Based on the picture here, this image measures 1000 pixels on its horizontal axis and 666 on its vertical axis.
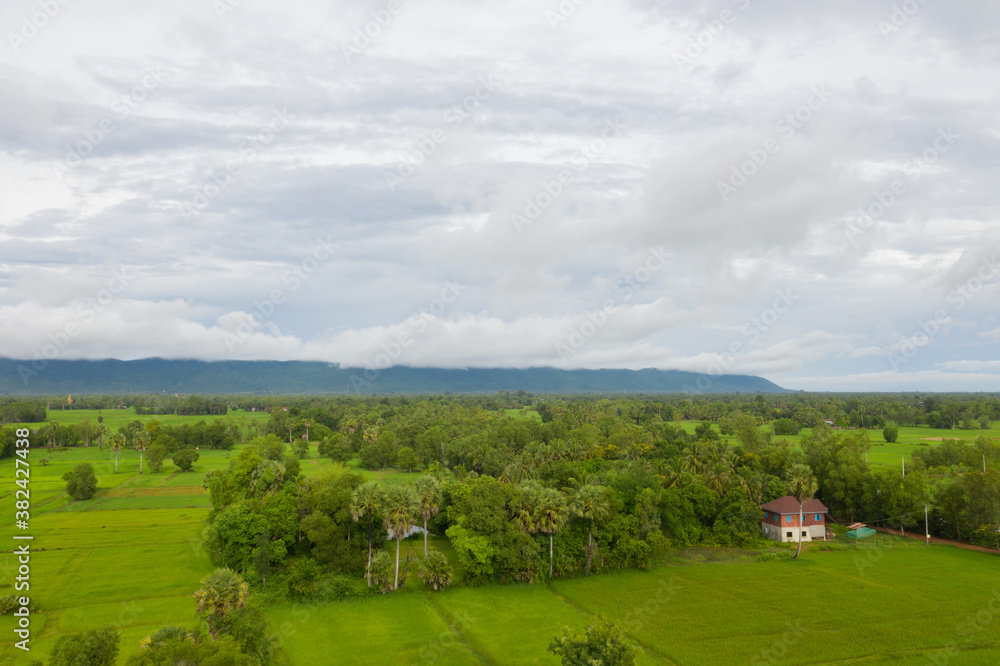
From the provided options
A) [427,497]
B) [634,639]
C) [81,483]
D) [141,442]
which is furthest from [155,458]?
[634,639]

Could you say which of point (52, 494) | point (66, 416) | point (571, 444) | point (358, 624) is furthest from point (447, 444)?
point (66, 416)

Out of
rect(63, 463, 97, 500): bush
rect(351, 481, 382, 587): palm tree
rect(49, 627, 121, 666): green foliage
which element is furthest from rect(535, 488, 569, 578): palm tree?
rect(63, 463, 97, 500): bush

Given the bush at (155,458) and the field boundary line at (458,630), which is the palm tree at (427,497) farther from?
the bush at (155,458)

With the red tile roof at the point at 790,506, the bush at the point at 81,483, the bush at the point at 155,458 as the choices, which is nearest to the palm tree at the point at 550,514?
the red tile roof at the point at 790,506

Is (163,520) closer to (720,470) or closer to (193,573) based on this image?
(193,573)

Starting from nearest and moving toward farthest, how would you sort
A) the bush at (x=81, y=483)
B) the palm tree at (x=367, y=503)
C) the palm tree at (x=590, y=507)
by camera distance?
the palm tree at (x=367, y=503)
the palm tree at (x=590, y=507)
the bush at (x=81, y=483)

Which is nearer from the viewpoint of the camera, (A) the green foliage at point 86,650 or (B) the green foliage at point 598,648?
(A) the green foliage at point 86,650
